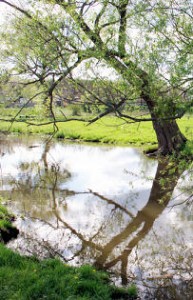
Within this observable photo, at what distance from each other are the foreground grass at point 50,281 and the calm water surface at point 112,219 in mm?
617

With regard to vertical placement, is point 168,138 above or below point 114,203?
above

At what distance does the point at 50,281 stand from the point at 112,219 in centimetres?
486

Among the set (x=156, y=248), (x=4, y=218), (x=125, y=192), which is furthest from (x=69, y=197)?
(x=156, y=248)

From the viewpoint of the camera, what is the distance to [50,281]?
21.3 ft

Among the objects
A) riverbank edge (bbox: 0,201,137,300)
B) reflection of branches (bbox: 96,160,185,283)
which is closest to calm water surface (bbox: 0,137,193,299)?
reflection of branches (bbox: 96,160,185,283)

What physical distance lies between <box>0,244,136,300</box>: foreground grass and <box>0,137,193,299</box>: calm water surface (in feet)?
2.02

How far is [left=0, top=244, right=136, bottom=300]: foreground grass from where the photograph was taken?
5957 millimetres

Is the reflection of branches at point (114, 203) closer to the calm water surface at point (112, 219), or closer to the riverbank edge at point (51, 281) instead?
the calm water surface at point (112, 219)

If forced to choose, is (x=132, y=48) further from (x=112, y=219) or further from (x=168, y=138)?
(x=168, y=138)

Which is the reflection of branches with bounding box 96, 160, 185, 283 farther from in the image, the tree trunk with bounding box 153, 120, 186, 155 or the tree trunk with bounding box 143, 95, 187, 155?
the tree trunk with bounding box 153, 120, 186, 155

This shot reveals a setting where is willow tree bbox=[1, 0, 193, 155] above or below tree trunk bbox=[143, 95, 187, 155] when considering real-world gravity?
above

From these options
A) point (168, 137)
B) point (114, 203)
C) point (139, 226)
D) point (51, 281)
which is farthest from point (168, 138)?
point (51, 281)

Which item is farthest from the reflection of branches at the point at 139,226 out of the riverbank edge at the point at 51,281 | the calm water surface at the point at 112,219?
the riverbank edge at the point at 51,281

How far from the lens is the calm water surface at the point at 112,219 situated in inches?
304
